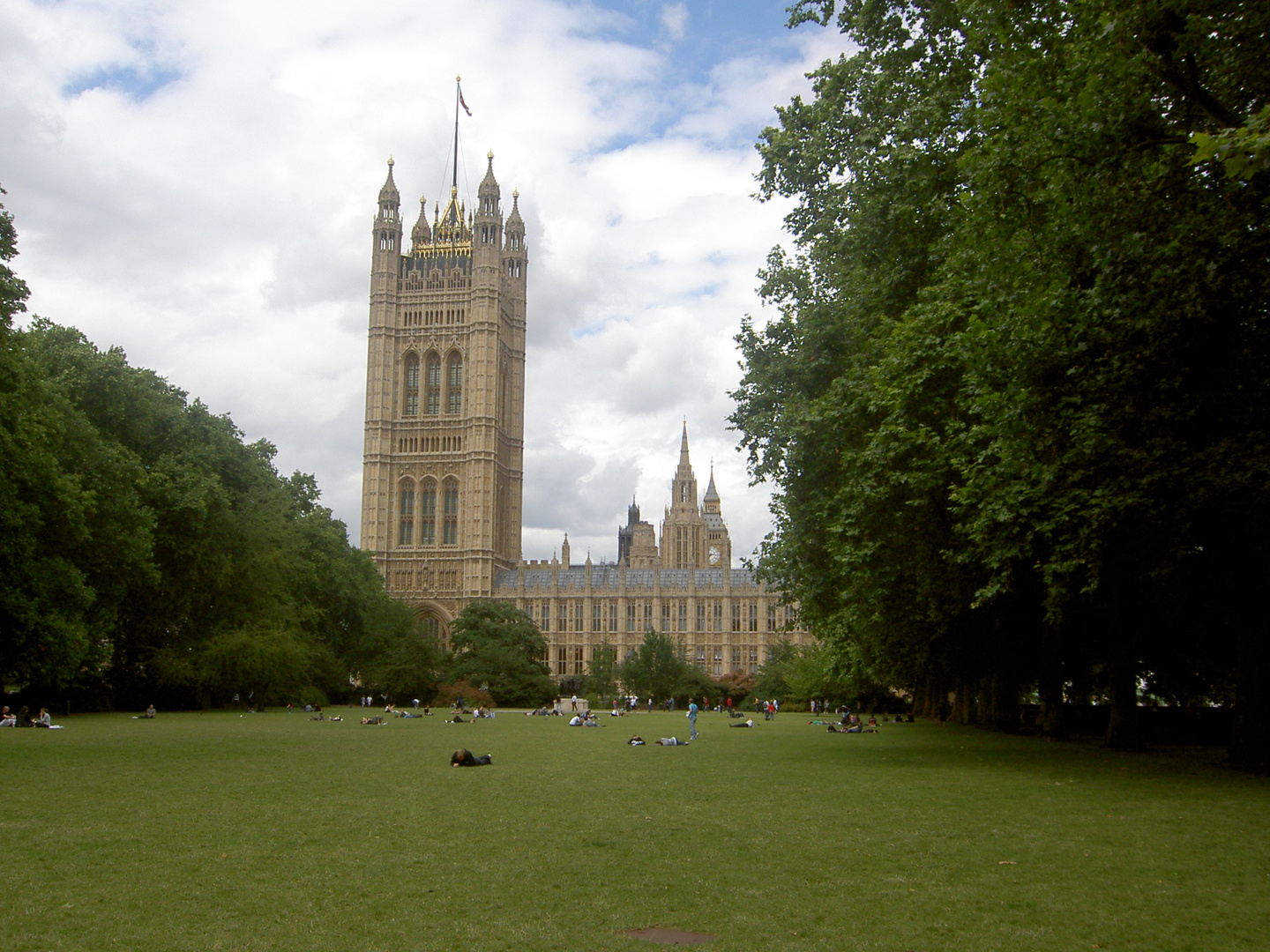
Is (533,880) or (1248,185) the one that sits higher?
(1248,185)

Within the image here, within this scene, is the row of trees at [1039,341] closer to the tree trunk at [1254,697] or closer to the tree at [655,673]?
the tree trunk at [1254,697]

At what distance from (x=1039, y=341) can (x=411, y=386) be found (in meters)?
91.1

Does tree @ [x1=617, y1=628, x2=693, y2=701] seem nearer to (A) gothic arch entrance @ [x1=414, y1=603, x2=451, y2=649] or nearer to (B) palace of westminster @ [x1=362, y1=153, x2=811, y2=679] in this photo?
(B) palace of westminster @ [x1=362, y1=153, x2=811, y2=679]

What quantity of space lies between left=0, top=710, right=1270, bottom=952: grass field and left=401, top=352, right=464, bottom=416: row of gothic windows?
275 ft

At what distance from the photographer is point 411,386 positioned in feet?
334

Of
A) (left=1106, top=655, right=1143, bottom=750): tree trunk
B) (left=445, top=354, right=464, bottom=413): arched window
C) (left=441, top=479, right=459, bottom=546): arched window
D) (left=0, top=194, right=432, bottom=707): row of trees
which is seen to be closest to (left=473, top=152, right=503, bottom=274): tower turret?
(left=445, top=354, right=464, bottom=413): arched window

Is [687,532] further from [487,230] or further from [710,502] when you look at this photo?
[487,230]

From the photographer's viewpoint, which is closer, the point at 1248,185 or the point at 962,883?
the point at 962,883

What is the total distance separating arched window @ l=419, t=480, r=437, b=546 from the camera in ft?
326

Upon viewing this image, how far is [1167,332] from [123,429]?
33813mm

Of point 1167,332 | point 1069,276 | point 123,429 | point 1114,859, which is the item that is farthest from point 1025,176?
point 123,429

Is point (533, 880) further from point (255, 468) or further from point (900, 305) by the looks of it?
point (255, 468)

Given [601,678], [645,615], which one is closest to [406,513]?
[645,615]

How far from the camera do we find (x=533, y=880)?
8391 millimetres
